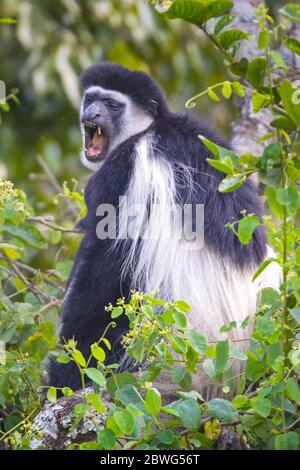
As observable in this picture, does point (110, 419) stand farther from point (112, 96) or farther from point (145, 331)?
point (112, 96)

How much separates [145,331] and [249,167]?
383mm

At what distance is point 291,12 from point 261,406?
69 centimetres

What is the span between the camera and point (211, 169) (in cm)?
240

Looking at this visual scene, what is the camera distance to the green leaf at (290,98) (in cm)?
145

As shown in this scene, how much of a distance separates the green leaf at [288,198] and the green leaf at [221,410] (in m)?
0.39

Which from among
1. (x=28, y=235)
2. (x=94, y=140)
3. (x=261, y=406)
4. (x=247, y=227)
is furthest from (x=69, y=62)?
(x=261, y=406)

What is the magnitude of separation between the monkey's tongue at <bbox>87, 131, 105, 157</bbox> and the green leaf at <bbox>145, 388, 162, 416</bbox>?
5.05 ft

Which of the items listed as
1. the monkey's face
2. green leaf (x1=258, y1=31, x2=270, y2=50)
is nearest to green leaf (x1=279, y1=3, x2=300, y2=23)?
green leaf (x1=258, y1=31, x2=270, y2=50)

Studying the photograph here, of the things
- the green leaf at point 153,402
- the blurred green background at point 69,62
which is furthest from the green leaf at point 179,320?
the blurred green background at point 69,62

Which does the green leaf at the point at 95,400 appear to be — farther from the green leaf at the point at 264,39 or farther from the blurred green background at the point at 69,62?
the blurred green background at the point at 69,62

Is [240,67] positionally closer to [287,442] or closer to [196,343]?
[196,343]

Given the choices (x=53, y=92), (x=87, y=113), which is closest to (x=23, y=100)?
(x=53, y=92)

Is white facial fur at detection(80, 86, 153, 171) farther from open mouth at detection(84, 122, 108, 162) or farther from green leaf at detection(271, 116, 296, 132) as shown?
green leaf at detection(271, 116, 296, 132)

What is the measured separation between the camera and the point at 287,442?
57.4 inches
